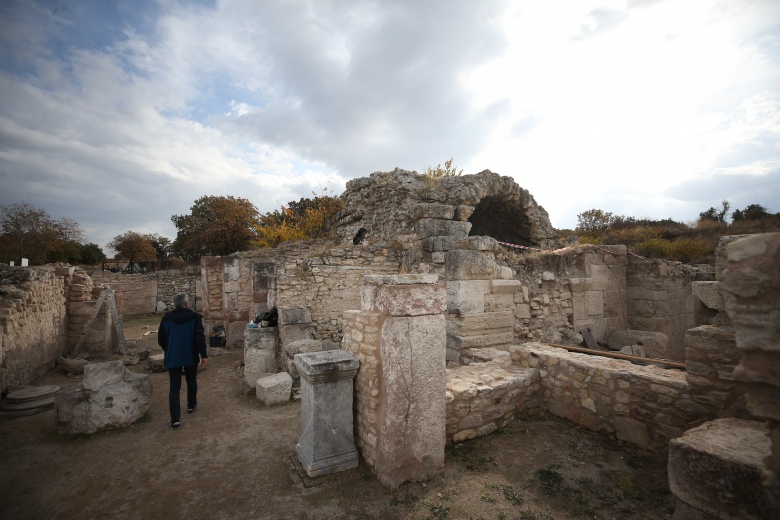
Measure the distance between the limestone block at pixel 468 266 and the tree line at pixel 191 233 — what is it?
868 cm

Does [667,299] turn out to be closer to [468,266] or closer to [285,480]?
[468,266]

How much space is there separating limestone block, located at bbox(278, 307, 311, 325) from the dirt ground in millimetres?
2439

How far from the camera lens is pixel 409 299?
3.26m

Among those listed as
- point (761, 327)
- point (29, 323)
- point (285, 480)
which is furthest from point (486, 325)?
point (29, 323)

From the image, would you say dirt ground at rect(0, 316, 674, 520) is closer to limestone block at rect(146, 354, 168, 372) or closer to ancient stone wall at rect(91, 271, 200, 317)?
limestone block at rect(146, 354, 168, 372)

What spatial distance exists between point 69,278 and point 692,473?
11590 millimetres

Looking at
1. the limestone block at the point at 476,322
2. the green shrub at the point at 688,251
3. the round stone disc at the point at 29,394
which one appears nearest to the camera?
the round stone disc at the point at 29,394

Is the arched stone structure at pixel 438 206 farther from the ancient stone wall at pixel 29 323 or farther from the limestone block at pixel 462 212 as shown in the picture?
the ancient stone wall at pixel 29 323

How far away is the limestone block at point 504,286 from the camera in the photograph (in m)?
6.41

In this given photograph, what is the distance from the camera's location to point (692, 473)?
2.04 metres

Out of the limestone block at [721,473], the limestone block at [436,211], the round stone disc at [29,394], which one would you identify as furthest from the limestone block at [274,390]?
the limestone block at [721,473]

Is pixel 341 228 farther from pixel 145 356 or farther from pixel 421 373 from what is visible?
pixel 421 373

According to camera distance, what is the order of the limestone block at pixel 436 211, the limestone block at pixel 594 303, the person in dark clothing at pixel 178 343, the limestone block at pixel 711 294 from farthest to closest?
the limestone block at pixel 436 211 < the limestone block at pixel 594 303 < the person in dark clothing at pixel 178 343 < the limestone block at pixel 711 294

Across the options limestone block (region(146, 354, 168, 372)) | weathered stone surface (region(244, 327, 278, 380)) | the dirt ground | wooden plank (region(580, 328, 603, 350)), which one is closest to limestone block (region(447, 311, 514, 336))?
the dirt ground
